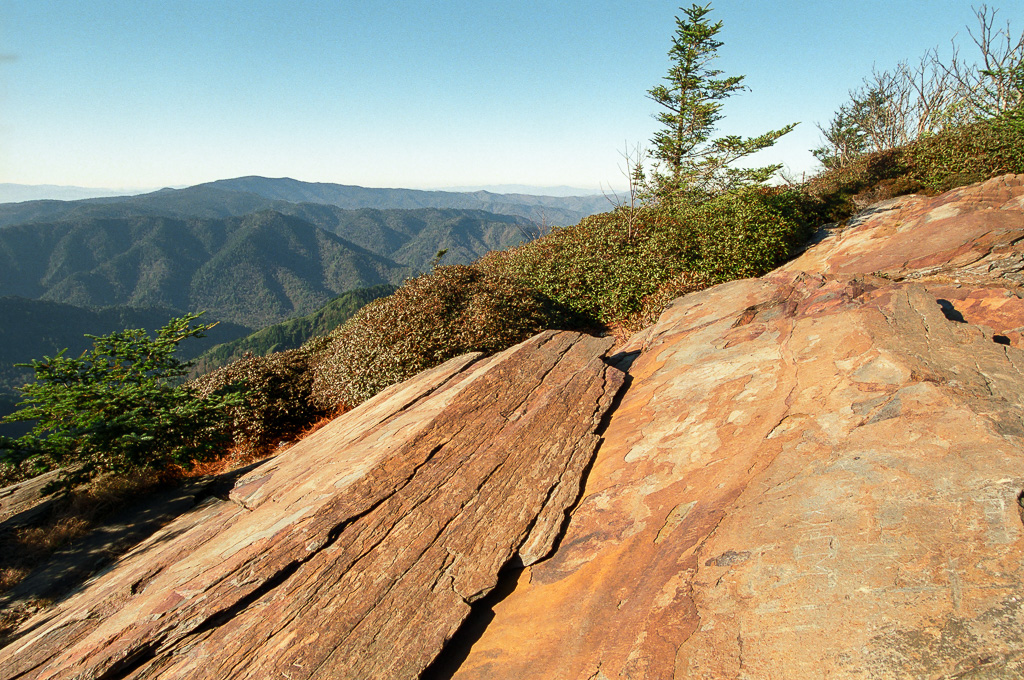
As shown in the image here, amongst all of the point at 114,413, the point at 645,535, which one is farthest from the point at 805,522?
the point at 114,413

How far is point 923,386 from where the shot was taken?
3609 millimetres

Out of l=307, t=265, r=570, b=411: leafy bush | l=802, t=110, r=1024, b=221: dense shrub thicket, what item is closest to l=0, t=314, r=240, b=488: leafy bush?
l=307, t=265, r=570, b=411: leafy bush

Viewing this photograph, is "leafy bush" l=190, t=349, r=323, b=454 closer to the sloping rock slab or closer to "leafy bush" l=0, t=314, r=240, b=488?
"leafy bush" l=0, t=314, r=240, b=488

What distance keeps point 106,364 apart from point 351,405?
12.2 ft

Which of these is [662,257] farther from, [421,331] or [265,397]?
[265,397]

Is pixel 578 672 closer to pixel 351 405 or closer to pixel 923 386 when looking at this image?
pixel 923 386

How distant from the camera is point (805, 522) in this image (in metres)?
2.85

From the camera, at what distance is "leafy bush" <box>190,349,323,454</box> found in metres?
9.12

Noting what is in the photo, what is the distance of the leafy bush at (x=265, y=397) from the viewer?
9125mm

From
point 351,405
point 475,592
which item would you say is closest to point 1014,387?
point 475,592

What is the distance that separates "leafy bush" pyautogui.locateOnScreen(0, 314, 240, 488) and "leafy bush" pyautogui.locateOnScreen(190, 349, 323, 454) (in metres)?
1.39

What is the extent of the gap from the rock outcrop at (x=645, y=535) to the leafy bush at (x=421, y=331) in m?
3.17

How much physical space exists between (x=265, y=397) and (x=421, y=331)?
3447 millimetres

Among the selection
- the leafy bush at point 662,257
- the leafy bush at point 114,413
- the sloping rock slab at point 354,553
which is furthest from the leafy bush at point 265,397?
the leafy bush at point 662,257
